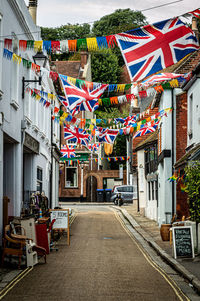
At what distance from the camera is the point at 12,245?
13.6m

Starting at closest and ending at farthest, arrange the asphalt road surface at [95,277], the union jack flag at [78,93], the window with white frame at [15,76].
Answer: the asphalt road surface at [95,277], the union jack flag at [78,93], the window with white frame at [15,76]

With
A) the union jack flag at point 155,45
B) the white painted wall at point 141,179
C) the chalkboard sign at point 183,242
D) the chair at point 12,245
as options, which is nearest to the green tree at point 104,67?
the white painted wall at point 141,179

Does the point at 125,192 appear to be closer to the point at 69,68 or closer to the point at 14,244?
the point at 69,68

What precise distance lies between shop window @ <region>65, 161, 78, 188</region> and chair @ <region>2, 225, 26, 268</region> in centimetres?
4047

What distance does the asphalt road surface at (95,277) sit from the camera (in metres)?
9.38

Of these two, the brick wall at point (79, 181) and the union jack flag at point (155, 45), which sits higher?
the union jack flag at point (155, 45)

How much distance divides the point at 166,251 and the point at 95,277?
20.2 ft

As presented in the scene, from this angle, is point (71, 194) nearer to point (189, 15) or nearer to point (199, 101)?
point (199, 101)

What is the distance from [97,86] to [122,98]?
1.60m

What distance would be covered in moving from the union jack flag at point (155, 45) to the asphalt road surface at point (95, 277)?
13.8 ft

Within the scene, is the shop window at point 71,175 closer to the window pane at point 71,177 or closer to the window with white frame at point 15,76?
the window pane at point 71,177

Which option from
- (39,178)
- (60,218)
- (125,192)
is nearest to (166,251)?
(60,218)

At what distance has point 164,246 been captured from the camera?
18.6 meters

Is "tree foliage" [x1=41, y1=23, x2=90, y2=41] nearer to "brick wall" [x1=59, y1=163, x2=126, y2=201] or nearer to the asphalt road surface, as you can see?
"brick wall" [x1=59, y1=163, x2=126, y2=201]
